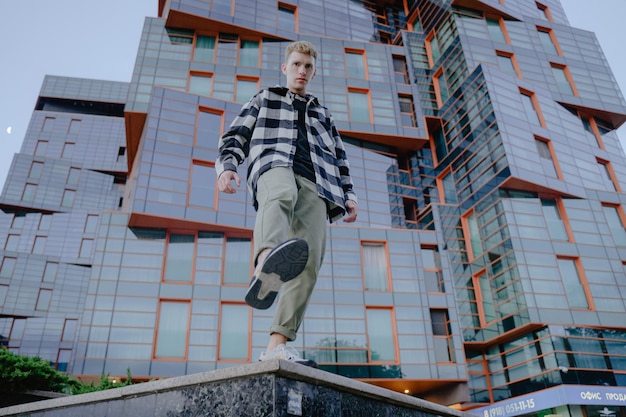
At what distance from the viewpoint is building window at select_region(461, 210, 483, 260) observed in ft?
101

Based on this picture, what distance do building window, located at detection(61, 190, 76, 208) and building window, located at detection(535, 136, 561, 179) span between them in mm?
43110

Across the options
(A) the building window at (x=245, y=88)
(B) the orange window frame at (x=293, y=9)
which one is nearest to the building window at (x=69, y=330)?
(A) the building window at (x=245, y=88)

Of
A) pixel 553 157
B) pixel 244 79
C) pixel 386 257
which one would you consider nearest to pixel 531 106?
pixel 553 157

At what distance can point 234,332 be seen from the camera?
23.8 meters

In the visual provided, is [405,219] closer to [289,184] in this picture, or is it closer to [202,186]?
[202,186]

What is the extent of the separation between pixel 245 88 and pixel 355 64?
28.8 feet

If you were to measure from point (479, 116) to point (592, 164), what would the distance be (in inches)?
317

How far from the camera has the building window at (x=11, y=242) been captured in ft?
151

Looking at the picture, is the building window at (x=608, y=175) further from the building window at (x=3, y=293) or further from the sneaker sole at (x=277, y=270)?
the building window at (x=3, y=293)

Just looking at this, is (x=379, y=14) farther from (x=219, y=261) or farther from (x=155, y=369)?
(x=155, y=369)

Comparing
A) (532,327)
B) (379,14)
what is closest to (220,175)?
(532,327)

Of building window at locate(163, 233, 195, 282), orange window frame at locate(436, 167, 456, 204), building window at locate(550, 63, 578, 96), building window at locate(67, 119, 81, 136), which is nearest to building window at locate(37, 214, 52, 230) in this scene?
building window at locate(67, 119, 81, 136)

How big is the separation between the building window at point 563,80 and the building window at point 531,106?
138 inches

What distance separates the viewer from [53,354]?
136ft
